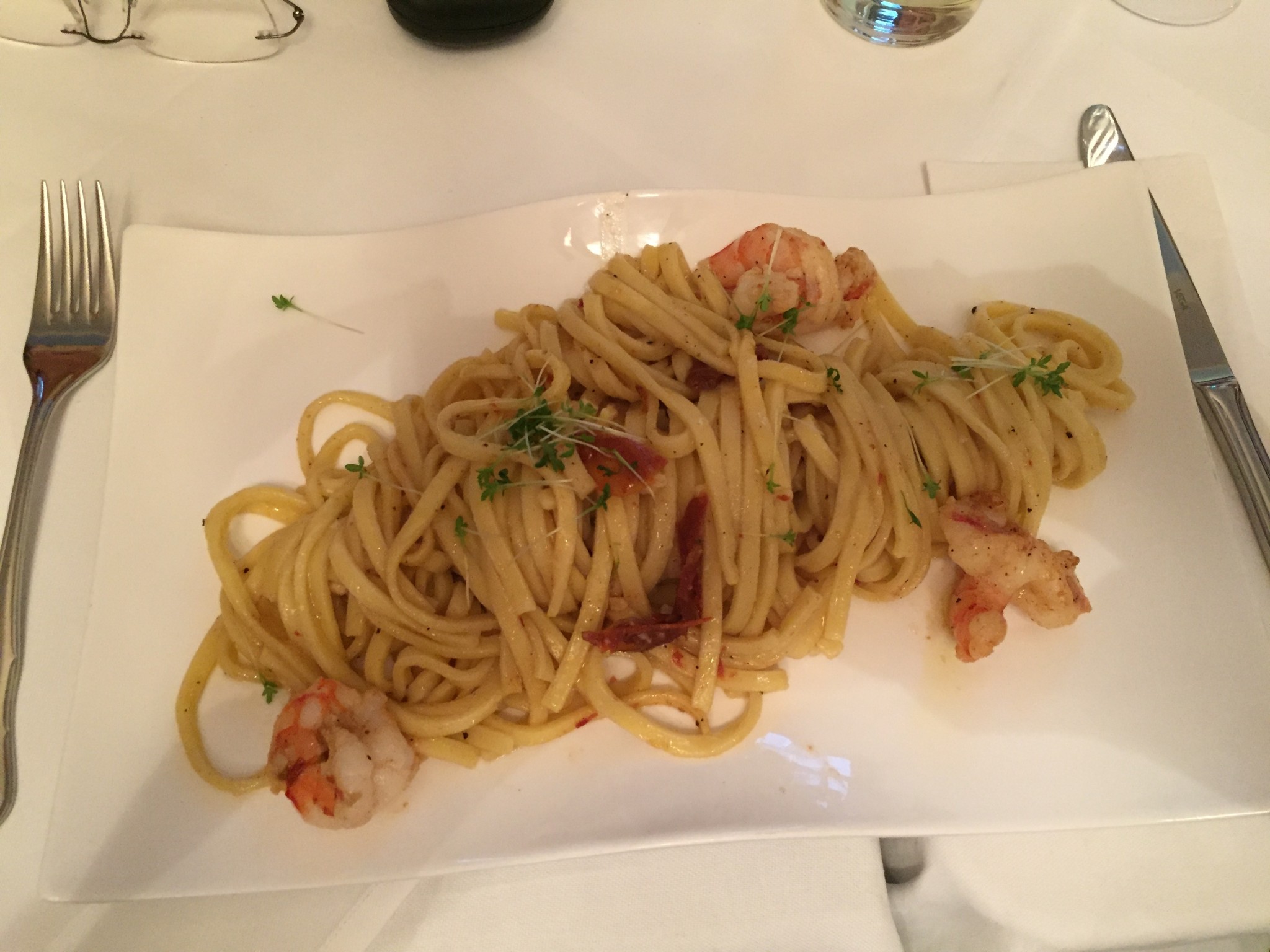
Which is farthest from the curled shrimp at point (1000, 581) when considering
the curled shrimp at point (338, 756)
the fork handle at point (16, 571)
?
the fork handle at point (16, 571)

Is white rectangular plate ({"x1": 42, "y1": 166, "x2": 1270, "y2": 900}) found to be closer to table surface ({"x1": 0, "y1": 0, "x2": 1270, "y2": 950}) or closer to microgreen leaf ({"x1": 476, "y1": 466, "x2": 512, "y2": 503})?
table surface ({"x1": 0, "y1": 0, "x2": 1270, "y2": 950})

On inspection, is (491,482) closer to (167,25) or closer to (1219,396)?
(1219,396)

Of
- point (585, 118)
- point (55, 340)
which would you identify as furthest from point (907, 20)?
point (55, 340)

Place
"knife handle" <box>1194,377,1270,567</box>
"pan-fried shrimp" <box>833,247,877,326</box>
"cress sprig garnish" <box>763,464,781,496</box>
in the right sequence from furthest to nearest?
"pan-fried shrimp" <box>833,247,877,326</box> < "knife handle" <box>1194,377,1270,567</box> < "cress sprig garnish" <box>763,464,781,496</box>

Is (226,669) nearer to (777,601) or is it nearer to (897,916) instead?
(777,601)

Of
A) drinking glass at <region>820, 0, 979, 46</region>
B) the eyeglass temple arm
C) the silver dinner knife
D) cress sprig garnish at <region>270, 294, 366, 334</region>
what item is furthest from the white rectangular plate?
the eyeglass temple arm

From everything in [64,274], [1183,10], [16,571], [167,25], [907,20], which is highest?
[1183,10]
